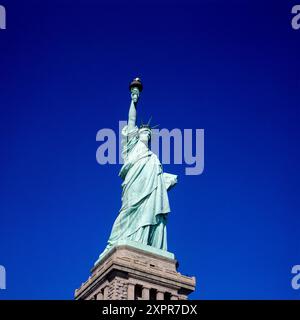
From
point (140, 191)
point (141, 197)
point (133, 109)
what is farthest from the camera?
point (133, 109)

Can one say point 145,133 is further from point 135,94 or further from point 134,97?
point 135,94

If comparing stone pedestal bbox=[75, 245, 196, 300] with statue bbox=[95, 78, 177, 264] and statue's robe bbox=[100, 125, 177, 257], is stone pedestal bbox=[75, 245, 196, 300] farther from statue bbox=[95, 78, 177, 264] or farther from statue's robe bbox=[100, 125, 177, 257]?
statue's robe bbox=[100, 125, 177, 257]

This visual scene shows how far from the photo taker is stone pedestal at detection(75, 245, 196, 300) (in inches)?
1966

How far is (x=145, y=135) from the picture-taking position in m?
61.4

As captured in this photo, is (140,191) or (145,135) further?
(145,135)

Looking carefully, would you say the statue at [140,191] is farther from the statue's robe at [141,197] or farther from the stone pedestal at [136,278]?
the stone pedestal at [136,278]

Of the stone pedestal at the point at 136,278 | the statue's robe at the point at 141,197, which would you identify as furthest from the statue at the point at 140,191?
the stone pedestal at the point at 136,278

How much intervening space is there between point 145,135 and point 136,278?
15.8 meters

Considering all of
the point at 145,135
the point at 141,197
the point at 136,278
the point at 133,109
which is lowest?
the point at 136,278

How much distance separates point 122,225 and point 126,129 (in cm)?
976

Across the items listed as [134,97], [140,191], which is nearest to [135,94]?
[134,97]
